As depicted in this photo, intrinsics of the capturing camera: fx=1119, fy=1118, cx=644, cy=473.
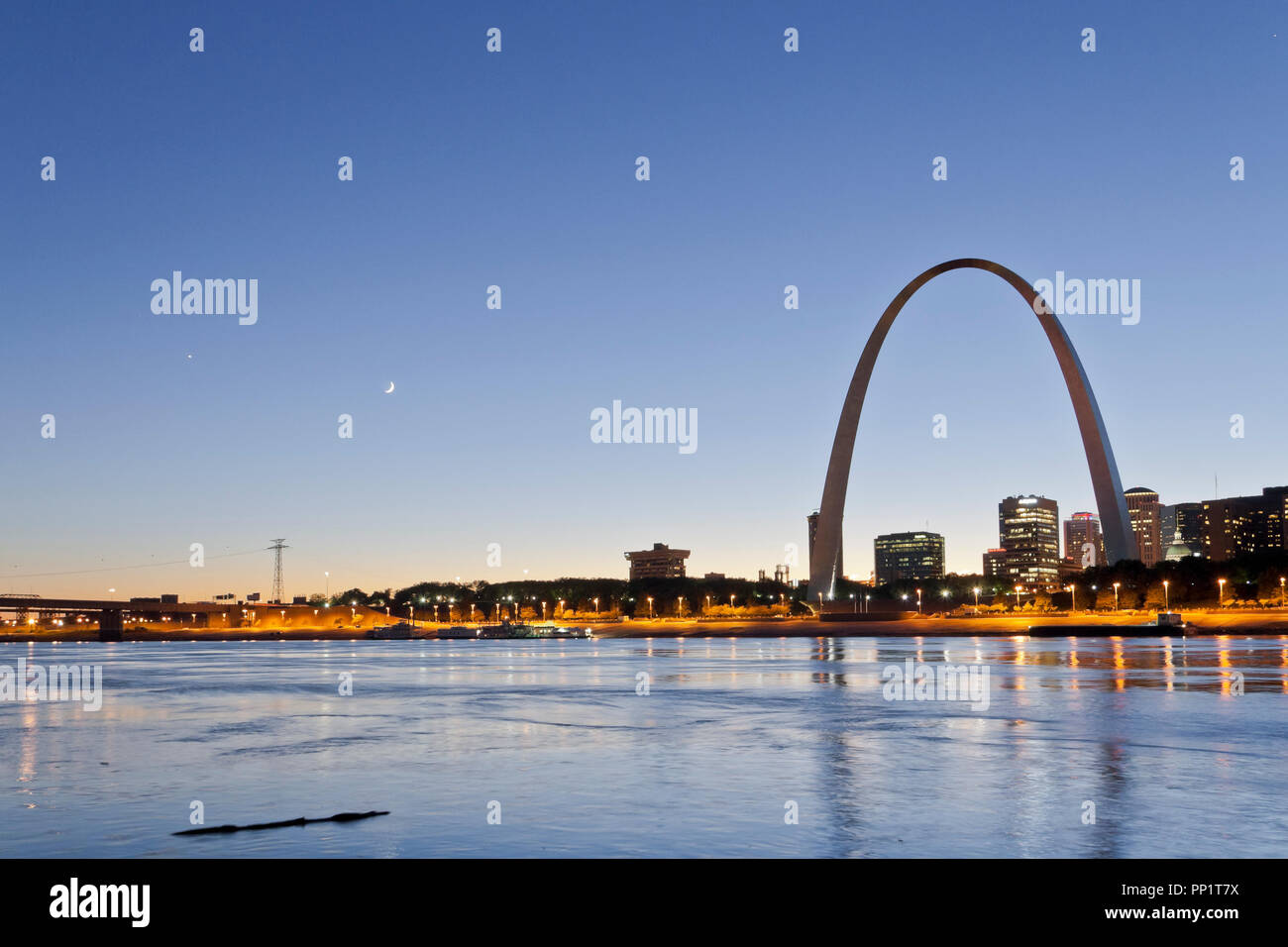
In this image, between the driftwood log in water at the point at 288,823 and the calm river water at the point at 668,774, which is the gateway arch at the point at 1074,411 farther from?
the driftwood log in water at the point at 288,823

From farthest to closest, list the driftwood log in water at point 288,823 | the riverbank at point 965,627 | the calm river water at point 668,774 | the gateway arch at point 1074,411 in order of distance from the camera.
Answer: the riverbank at point 965,627 < the gateway arch at point 1074,411 < the driftwood log in water at point 288,823 < the calm river water at point 668,774

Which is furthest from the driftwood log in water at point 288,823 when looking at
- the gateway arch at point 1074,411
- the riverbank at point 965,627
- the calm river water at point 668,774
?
the riverbank at point 965,627

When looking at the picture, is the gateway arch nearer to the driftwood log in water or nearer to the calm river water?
the calm river water

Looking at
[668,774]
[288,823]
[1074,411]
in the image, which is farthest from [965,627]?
[288,823]

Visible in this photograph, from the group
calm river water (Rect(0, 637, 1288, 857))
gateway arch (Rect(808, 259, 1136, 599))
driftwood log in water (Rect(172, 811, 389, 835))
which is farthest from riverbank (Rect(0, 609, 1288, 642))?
driftwood log in water (Rect(172, 811, 389, 835))

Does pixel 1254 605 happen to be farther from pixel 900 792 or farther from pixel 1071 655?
pixel 900 792

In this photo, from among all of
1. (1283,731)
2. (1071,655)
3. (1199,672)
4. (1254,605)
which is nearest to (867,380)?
(1071,655)
